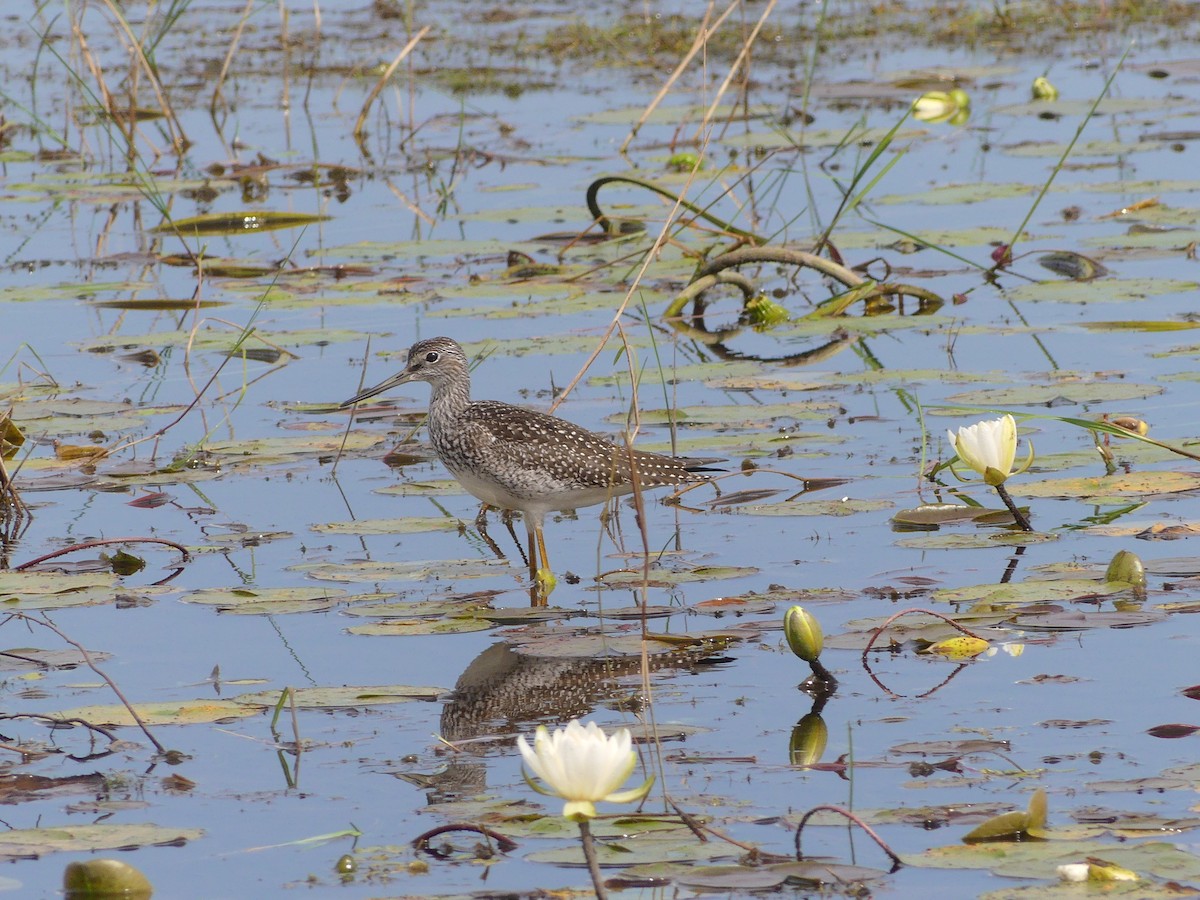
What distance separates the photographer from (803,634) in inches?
208

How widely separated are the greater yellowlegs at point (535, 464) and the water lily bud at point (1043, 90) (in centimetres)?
956

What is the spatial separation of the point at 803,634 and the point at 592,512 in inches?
113

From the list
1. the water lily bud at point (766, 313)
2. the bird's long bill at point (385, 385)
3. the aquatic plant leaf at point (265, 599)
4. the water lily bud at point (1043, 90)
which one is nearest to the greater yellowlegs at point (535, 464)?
the bird's long bill at point (385, 385)

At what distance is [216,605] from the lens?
628 cm

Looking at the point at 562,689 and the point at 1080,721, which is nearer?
Answer: the point at 1080,721

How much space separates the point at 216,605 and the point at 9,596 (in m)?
0.73

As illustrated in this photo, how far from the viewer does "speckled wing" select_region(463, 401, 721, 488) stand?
7.03 meters

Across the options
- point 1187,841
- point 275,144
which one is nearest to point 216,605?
point 1187,841

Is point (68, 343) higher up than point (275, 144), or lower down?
lower down

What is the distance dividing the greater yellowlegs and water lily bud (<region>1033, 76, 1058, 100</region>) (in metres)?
9.56

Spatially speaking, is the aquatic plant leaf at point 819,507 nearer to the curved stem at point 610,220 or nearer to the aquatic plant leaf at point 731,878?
the curved stem at point 610,220

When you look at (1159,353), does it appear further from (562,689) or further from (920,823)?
(920,823)

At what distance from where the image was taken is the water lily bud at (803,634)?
17.3 feet

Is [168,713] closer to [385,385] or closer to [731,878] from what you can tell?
[731,878]
